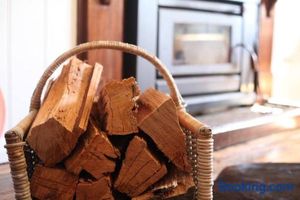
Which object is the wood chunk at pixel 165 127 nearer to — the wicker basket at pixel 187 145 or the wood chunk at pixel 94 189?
the wicker basket at pixel 187 145

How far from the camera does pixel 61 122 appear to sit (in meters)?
0.68

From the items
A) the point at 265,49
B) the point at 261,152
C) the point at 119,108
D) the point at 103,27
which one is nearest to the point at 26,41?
the point at 103,27

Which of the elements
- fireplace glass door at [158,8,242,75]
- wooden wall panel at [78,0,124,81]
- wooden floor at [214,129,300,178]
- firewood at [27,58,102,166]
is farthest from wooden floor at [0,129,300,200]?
firewood at [27,58,102,166]

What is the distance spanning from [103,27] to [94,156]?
984 mm

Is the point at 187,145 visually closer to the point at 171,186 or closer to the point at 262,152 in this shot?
the point at 171,186

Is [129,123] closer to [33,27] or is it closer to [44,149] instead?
[44,149]

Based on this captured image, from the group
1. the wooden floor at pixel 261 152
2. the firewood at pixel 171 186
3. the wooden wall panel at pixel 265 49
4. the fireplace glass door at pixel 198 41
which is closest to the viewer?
the firewood at pixel 171 186

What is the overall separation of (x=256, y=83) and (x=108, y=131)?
1869 mm

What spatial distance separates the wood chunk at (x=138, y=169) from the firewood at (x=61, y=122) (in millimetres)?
116

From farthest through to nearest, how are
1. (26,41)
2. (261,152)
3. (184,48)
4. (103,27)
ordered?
(184,48) → (261,152) → (103,27) → (26,41)

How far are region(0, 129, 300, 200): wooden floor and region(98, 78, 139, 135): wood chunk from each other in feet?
2.58

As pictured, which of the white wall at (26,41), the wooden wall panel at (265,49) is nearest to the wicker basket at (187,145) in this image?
the white wall at (26,41)

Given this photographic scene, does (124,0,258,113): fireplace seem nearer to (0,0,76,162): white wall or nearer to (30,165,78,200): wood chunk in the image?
(0,0,76,162): white wall

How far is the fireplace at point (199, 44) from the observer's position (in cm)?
172
